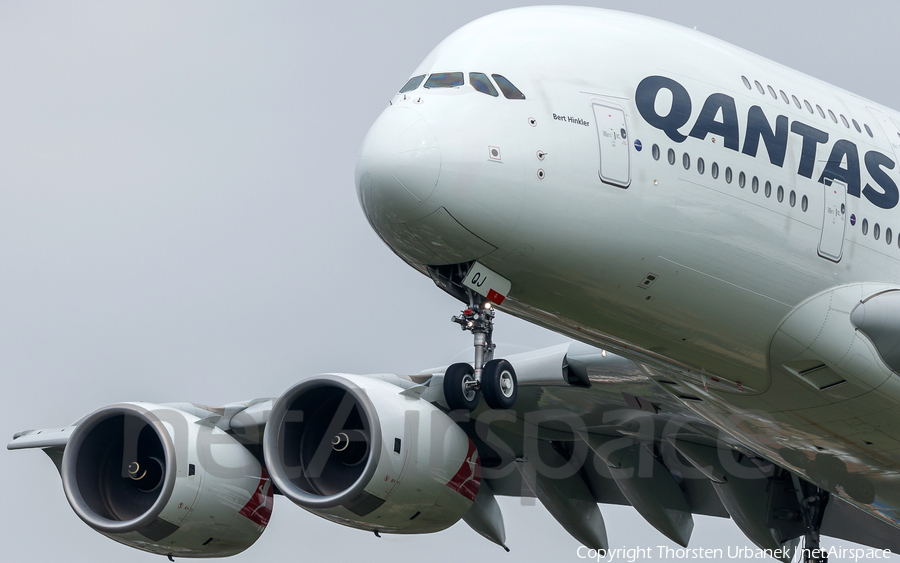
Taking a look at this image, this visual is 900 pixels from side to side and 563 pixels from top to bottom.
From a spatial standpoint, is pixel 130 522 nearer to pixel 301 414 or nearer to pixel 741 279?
pixel 301 414

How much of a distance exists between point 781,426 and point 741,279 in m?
2.54

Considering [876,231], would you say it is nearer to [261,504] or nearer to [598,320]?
[598,320]

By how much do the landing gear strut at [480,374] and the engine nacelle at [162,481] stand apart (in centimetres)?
542

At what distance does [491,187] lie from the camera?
899cm

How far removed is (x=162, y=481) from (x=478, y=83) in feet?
23.3

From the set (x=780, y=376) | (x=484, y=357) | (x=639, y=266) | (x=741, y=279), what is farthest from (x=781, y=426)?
(x=484, y=357)

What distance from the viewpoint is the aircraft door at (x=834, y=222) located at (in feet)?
35.7

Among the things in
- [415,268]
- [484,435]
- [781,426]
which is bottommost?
[484,435]

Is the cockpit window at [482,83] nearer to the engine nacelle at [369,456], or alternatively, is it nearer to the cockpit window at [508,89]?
the cockpit window at [508,89]

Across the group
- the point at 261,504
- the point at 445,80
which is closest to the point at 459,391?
the point at 445,80

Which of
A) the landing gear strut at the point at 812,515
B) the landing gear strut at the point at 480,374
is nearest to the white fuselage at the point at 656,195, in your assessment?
the landing gear strut at the point at 480,374

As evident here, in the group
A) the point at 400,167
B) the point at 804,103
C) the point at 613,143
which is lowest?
the point at 400,167

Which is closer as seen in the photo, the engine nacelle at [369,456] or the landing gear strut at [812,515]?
the engine nacelle at [369,456]

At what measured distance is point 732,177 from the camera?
10281mm
